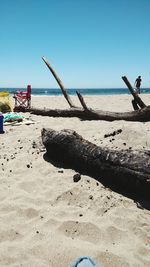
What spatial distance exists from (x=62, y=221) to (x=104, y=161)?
1252 millimetres

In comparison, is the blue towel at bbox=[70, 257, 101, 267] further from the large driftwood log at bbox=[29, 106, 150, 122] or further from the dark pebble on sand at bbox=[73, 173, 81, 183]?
the large driftwood log at bbox=[29, 106, 150, 122]

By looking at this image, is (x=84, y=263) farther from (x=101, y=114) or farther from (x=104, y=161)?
(x=101, y=114)

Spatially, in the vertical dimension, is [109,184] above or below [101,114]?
below

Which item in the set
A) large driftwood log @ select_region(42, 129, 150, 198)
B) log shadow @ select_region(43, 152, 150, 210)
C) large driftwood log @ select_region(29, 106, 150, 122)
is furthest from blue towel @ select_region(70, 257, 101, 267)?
large driftwood log @ select_region(29, 106, 150, 122)

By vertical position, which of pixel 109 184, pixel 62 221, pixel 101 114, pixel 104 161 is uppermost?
pixel 101 114

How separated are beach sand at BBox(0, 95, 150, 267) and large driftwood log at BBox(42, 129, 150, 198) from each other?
0.18m

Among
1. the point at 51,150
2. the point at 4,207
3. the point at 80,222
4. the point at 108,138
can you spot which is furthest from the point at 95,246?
the point at 108,138

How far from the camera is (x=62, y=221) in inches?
134

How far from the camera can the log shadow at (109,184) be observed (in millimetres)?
3770

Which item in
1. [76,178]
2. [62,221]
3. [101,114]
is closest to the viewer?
[62,221]

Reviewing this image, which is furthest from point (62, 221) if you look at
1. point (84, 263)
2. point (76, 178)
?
point (76, 178)

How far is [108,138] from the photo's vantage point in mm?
6262

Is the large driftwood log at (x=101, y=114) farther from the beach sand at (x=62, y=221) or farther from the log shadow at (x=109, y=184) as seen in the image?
the beach sand at (x=62, y=221)

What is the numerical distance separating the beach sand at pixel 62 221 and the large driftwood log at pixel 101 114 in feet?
12.3
